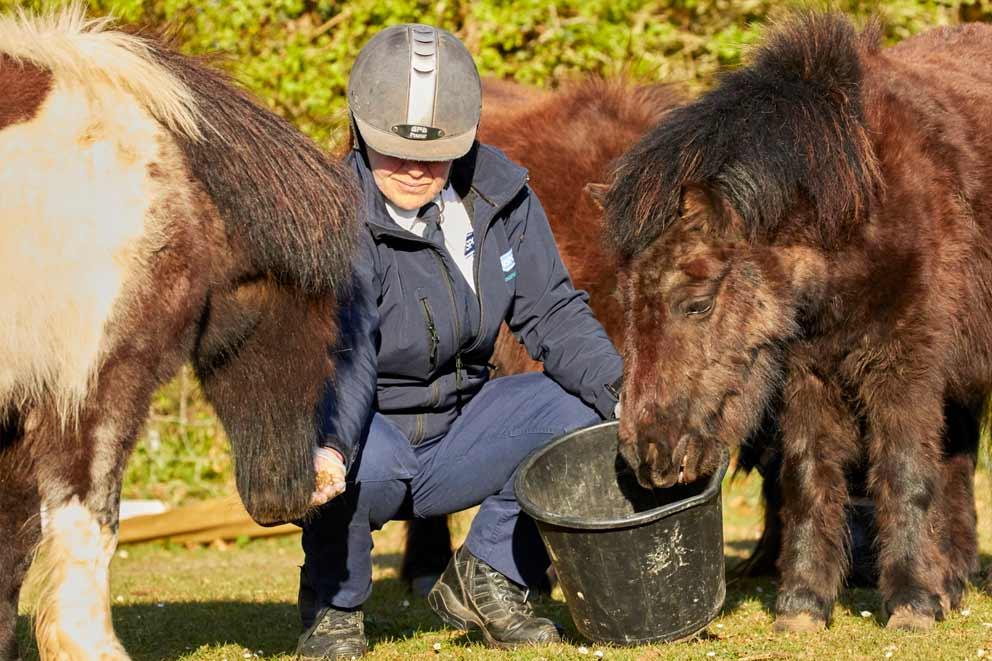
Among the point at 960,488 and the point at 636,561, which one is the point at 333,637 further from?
the point at 960,488

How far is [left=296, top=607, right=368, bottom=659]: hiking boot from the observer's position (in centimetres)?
427

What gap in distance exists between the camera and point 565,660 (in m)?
3.98

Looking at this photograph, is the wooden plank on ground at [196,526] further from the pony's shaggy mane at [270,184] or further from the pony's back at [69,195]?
the pony's back at [69,195]

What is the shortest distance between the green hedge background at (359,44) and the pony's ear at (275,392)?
5.20 m

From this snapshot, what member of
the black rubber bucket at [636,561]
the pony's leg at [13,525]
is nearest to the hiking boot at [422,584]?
the black rubber bucket at [636,561]

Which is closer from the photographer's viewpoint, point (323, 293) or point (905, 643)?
point (323, 293)

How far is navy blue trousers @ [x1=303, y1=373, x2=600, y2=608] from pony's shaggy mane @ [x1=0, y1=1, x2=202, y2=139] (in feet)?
4.57

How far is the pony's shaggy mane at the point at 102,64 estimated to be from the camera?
351cm

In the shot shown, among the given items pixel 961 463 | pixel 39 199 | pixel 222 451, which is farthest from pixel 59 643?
pixel 222 451

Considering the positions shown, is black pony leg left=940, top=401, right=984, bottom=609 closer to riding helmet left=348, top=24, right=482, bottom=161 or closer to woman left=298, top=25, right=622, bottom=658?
woman left=298, top=25, right=622, bottom=658

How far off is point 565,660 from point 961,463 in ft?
7.75

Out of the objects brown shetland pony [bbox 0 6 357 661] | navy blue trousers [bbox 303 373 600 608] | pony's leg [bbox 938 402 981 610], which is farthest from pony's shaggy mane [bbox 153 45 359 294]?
pony's leg [bbox 938 402 981 610]

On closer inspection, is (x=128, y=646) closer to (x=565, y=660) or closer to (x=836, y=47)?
(x=565, y=660)

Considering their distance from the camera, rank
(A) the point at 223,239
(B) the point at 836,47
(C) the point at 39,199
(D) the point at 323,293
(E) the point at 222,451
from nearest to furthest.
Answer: (C) the point at 39,199
(A) the point at 223,239
(D) the point at 323,293
(B) the point at 836,47
(E) the point at 222,451
